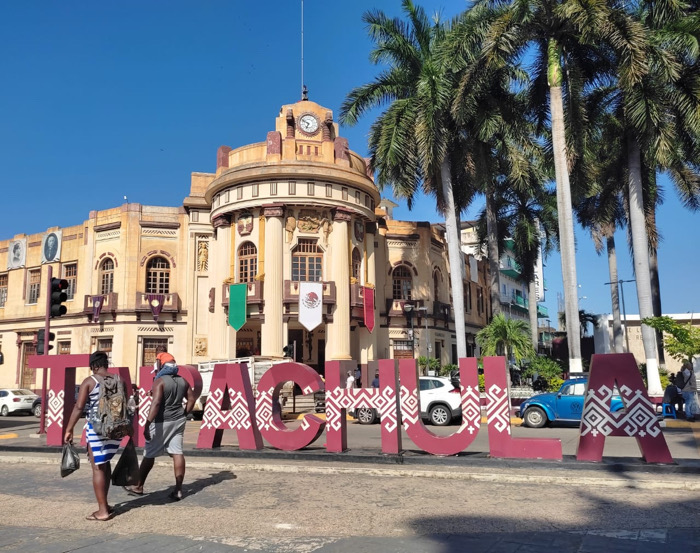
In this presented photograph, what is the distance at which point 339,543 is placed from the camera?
5688 mm

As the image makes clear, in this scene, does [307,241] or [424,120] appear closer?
[424,120]

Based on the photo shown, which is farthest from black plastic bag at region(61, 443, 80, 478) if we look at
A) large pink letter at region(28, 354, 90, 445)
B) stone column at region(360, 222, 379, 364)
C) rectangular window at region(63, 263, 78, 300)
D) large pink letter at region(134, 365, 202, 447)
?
rectangular window at region(63, 263, 78, 300)

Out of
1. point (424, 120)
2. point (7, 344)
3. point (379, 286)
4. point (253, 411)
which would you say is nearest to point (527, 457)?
point (253, 411)

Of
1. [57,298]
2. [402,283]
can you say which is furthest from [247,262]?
[57,298]

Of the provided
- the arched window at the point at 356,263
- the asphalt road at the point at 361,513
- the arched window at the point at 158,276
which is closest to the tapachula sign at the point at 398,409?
the asphalt road at the point at 361,513

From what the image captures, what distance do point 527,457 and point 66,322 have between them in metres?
31.3

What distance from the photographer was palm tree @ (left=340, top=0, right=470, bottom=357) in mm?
23047

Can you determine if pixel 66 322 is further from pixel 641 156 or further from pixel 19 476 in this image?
pixel 641 156

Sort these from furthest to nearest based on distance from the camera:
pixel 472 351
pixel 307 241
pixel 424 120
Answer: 1. pixel 472 351
2. pixel 307 241
3. pixel 424 120

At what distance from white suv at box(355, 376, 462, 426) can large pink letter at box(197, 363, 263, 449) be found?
7.89m

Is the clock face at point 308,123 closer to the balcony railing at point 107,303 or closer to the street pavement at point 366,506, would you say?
the balcony railing at point 107,303

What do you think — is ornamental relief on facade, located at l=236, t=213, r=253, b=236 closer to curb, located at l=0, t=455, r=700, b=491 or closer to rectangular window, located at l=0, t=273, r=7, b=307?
rectangular window, located at l=0, t=273, r=7, b=307

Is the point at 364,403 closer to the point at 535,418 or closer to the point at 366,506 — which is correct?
the point at 366,506

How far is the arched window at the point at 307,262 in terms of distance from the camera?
29.3m
